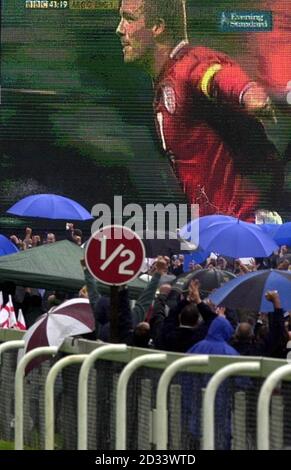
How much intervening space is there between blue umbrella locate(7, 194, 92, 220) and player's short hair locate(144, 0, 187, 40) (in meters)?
16.4

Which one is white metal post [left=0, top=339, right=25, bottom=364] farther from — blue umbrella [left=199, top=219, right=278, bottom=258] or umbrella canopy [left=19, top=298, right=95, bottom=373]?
Answer: blue umbrella [left=199, top=219, right=278, bottom=258]

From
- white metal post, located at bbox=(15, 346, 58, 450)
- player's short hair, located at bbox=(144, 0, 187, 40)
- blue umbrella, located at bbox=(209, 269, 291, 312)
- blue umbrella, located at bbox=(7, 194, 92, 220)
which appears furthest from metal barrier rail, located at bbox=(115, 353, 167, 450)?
player's short hair, located at bbox=(144, 0, 187, 40)

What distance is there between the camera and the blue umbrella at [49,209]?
25828 mm

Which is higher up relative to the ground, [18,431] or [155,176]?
[18,431]

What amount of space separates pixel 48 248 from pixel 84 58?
84.1 ft

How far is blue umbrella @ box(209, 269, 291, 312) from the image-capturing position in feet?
44.1

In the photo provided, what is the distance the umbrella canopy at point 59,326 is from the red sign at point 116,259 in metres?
0.35

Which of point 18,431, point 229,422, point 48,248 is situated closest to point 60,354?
point 18,431

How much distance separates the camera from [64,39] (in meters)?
42.2

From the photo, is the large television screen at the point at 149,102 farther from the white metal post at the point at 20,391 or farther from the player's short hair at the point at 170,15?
the white metal post at the point at 20,391

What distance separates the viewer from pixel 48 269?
1661cm

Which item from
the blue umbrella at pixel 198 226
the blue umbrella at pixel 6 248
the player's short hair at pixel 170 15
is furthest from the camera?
the player's short hair at pixel 170 15

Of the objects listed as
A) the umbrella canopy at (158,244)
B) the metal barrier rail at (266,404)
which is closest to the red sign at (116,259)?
the metal barrier rail at (266,404)
